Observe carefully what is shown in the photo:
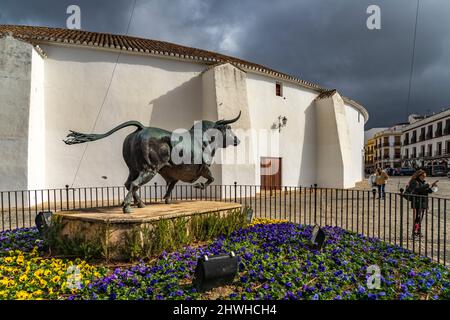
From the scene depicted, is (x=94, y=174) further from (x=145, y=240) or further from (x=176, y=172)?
(x=145, y=240)

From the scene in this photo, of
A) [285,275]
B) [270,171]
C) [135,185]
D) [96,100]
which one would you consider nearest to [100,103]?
[96,100]

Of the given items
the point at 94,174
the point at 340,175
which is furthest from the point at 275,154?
the point at 94,174

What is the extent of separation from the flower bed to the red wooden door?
35.5ft

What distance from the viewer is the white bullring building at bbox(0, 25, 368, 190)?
10.2m

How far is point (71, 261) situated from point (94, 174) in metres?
8.85

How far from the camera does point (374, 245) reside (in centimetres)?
480

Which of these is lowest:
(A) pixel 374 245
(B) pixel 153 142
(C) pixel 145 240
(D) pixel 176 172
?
(A) pixel 374 245

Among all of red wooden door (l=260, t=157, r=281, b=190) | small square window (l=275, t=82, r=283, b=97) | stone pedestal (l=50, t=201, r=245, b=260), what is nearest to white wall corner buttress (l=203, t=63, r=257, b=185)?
red wooden door (l=260, t=157, r=281, b=190)

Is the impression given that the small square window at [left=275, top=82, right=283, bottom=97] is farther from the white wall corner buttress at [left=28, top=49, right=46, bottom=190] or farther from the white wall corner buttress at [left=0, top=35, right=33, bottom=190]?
the white wall corner buttress at [left=0, top=35, right=33, bottom=190]

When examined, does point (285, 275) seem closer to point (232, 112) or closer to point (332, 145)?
point (232, 112)

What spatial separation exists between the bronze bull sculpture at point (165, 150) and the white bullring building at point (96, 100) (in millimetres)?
7212
